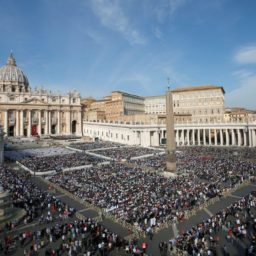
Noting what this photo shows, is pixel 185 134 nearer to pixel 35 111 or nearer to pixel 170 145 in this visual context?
pixel 35 111

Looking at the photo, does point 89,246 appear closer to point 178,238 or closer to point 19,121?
point 178,238

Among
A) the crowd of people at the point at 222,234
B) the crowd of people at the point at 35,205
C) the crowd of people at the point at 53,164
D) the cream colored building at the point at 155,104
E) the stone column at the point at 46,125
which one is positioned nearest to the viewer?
the crowd of people at the point at 222,234

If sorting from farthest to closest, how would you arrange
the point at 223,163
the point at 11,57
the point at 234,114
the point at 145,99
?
the point at 145,99
the point at 11,57
the point at 234,114
the point at 223,163

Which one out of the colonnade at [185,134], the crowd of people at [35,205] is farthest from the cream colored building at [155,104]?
the crowd of people at [35,205]

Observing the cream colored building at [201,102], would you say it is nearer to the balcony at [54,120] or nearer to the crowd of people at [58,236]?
the balcony at [54,120]

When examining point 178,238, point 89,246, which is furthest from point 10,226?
point 178,238

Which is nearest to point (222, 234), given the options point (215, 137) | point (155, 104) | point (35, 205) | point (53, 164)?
point (35, 205)

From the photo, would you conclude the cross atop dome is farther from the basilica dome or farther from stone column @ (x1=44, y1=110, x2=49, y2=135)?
stone column @ (x1=44, y1=110, x2=49, y2=135)
